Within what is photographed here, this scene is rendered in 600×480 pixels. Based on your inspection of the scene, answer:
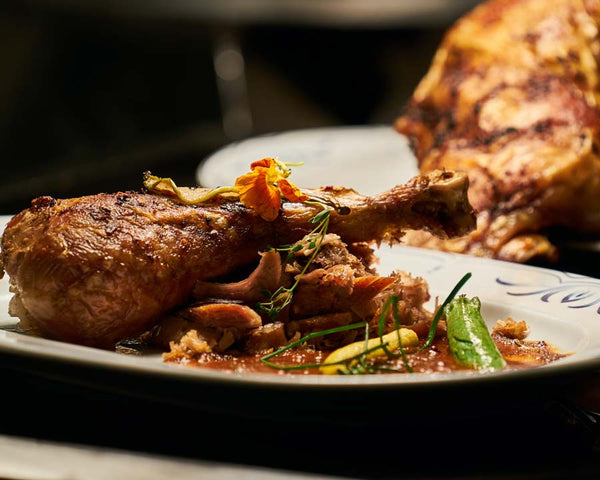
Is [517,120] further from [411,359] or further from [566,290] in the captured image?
[411,359]

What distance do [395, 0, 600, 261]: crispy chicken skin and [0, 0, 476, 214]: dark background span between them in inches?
61.6

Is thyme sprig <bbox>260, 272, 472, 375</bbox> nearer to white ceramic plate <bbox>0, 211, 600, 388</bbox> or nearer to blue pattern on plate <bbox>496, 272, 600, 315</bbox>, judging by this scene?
white ceramic plate <bbox>0, 211, 600, 388</bbox>

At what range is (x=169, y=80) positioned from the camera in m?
7.98

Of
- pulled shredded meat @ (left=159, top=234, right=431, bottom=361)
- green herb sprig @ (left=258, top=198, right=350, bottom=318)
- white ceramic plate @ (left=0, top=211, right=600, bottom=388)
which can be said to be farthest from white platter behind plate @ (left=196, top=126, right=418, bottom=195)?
pulled shredded meat @ (left=159, top=234, right=431, bottom=361)

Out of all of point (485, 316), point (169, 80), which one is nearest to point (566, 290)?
point (485, 316)

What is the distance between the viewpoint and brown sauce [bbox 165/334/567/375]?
217 centimetres

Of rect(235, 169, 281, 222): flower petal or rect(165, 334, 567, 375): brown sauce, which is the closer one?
rect(165, 334, 567, 375): brown sauce

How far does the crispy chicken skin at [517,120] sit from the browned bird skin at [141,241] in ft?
3.33

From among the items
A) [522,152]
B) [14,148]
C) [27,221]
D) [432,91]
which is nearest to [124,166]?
[14,148]

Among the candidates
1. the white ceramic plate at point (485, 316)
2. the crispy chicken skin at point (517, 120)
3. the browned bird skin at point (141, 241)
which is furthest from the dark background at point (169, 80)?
the browned bird skin at point (141, 241)

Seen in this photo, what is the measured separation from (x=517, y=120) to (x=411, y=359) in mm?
2157

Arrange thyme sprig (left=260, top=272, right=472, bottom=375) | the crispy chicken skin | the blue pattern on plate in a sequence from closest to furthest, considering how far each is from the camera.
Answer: thyme sprig (left=260, top=272, right=472, bottom=375) < the blue pattern on plate < the crispy chicken skin

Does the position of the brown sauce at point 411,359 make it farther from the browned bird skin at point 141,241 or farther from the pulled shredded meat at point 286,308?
the browned bird skin at point 141,241

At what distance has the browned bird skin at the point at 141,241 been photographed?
7.39 ft
